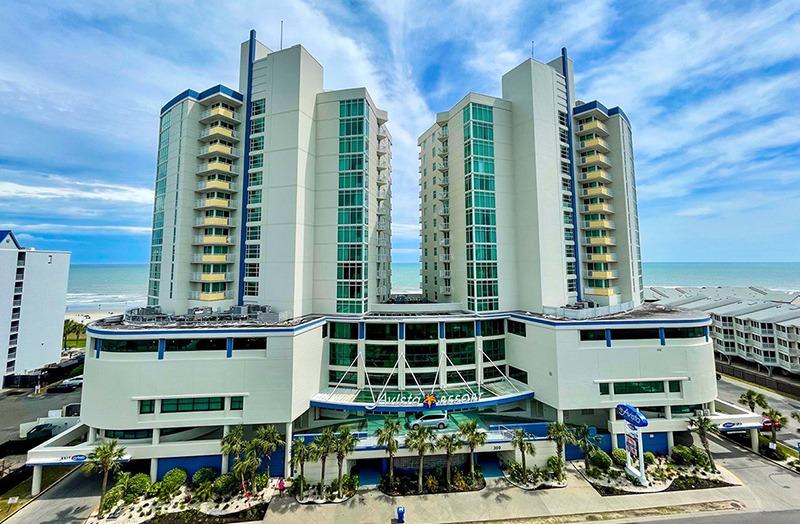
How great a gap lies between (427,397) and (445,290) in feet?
55.3

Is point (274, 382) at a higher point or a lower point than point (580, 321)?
lower

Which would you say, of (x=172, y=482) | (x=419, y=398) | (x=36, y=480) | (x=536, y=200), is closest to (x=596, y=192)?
(x=536, y=200)

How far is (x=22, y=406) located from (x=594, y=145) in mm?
80466

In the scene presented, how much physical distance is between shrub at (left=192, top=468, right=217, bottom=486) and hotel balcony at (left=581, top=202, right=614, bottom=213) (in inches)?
1934

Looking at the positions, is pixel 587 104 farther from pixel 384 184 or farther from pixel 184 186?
pixel 184 186

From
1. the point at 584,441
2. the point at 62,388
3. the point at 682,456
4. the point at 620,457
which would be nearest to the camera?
the point at 584,441

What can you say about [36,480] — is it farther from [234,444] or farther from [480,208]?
[480,208]

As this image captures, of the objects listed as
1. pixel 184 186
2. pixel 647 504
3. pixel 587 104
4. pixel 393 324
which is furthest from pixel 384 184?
pixel 647 504

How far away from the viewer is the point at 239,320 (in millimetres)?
34344

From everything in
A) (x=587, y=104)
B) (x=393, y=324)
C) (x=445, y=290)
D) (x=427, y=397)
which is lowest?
(x=427, y=397)

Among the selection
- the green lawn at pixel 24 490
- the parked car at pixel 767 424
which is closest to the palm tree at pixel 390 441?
the green lawn at pixel 24 490

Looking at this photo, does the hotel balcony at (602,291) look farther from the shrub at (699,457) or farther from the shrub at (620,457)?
the shrub at (620,457)

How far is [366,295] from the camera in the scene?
3944 cm

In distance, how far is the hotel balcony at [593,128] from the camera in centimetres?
4353
